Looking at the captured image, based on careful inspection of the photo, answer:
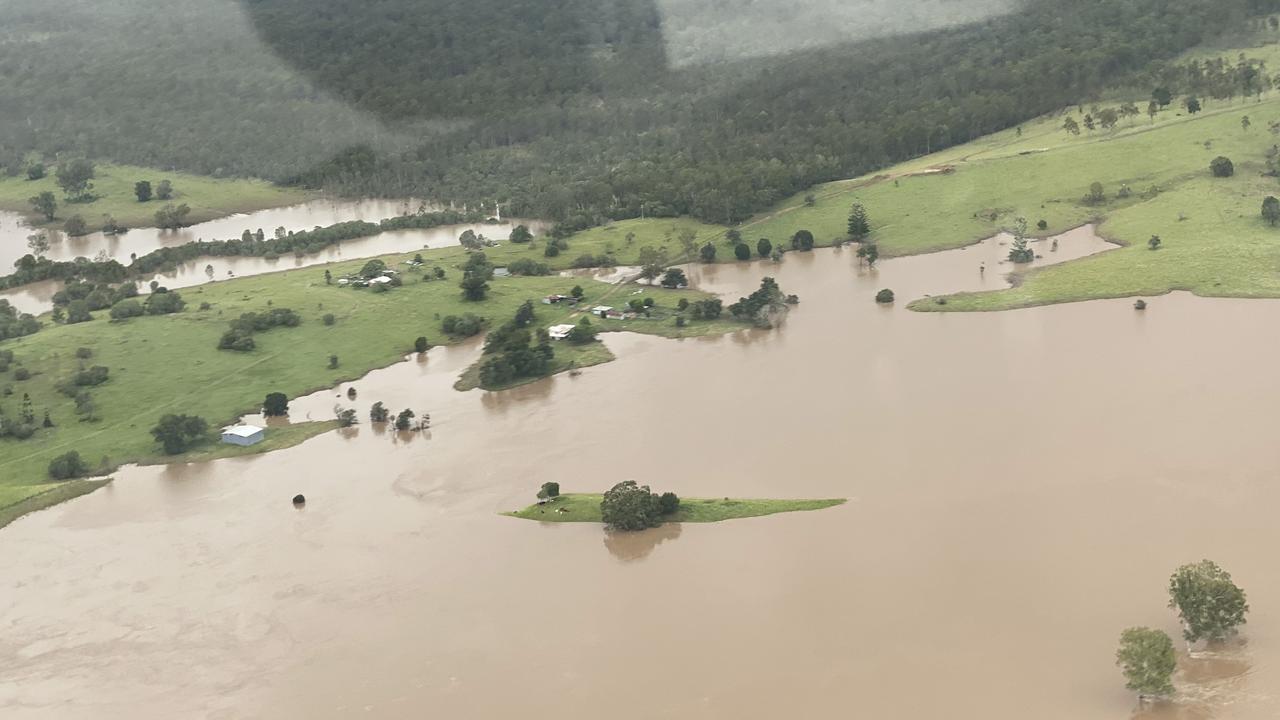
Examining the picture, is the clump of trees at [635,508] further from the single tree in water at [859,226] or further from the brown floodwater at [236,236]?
the brown floodwater at [236,236]

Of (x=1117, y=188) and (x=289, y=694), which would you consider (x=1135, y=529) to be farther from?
(x=1117, y=188)

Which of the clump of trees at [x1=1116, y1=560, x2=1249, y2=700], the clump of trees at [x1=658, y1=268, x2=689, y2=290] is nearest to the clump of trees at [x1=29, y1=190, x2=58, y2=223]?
the clump of trees at [x1=658, y1=268, x2=689, y2=290]

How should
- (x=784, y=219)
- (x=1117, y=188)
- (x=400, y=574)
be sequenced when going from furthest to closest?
1. (x=784, y=219)
2. (x=1117, y=188)
3. (x=400, y=574)

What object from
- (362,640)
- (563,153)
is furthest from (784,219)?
(362,640)

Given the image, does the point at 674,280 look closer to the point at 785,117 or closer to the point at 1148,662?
the point at 785,117

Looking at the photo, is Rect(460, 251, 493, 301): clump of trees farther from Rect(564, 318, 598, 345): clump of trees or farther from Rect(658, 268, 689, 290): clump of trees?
Rect(658, 268, 689, 290): clump of trees
